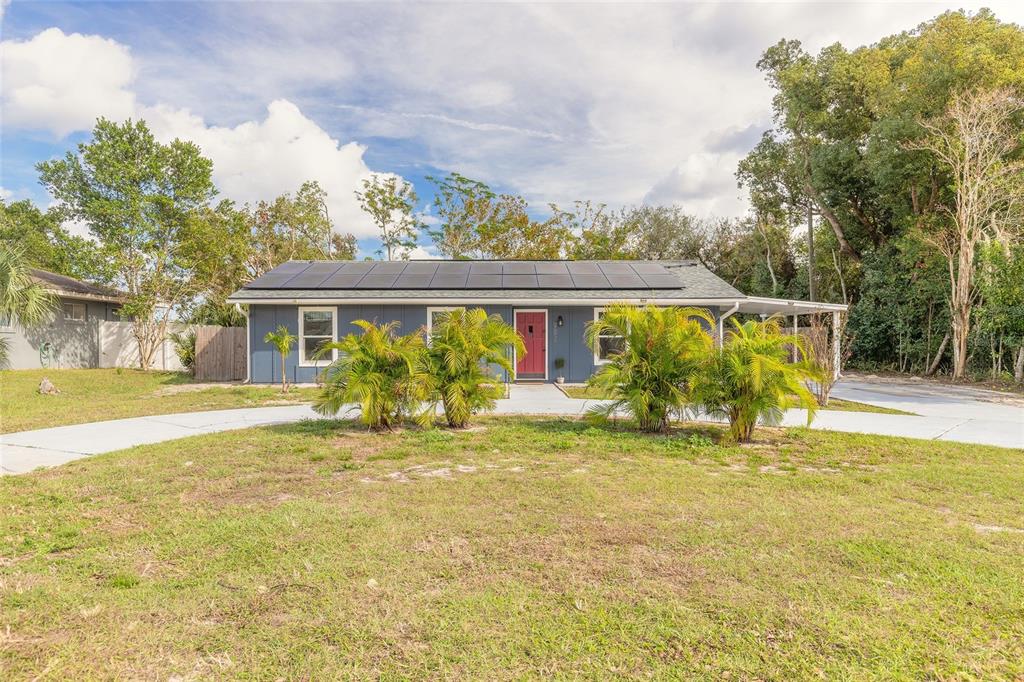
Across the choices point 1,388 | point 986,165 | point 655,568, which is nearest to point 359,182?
point 1,388

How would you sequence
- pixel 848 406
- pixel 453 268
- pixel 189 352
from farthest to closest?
pixel 453 268
pixel 189 352
pixel 848 406

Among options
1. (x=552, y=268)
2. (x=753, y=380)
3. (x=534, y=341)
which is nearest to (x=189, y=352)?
(x=534, y=341)

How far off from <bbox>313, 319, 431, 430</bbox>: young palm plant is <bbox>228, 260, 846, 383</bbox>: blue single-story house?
6.47 meters

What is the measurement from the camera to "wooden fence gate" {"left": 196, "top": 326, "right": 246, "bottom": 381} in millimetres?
14516

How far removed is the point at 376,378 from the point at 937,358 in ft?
55.5

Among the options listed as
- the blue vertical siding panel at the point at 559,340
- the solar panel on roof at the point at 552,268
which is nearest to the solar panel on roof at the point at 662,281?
the solar panel on roof at the point at 552,268

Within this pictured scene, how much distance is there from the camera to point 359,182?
23.9 metres

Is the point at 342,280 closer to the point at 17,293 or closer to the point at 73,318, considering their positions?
the point at 17,293

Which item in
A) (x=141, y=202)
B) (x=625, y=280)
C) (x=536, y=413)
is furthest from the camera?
(x=141, y=202)

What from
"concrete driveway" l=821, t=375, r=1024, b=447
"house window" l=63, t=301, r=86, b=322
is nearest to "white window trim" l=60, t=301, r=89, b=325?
"house window" l=63, t=301, r=86, b=322

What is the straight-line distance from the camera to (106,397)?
1066 cm

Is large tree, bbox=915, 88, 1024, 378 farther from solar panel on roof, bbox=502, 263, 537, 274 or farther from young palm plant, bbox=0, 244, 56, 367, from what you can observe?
young palm plant, bbox=0, 244, 56, 367

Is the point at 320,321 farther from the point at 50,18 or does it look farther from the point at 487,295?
the point at 50,18

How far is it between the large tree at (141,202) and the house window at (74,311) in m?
1.31
